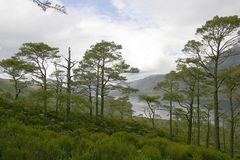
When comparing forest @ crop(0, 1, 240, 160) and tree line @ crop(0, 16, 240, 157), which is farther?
tree line @ crop(0, 16, 240, 157)

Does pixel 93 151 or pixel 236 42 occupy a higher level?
pixel 236 42

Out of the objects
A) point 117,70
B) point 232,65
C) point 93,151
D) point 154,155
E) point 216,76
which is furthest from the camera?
point 117,70

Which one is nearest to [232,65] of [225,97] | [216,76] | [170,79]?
[216,76]

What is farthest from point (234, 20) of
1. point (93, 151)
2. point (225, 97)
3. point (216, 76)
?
point (93, 151)

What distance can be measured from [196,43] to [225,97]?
29.1 ft

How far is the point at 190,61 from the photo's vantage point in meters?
17.8

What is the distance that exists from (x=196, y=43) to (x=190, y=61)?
56.4 inches

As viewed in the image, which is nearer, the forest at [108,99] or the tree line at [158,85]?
the forest at [108,99]

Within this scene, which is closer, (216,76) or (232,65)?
(216,76)

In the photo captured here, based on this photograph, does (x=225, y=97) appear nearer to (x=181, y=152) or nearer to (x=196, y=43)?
(x=196, y=43)

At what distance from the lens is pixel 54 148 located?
19.0 ft

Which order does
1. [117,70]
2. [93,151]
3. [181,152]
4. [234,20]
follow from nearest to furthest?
[93,151]
[181,152]
[234,20]
[117,70]

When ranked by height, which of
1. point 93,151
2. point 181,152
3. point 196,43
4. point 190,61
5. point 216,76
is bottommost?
point 181,152

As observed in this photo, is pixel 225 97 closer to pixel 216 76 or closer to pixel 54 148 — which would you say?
pixel 216 76
